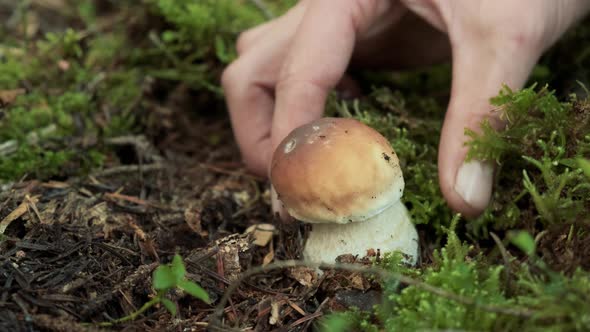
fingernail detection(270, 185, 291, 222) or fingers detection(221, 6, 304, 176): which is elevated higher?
fingers detection(221, 6, 304, 176)

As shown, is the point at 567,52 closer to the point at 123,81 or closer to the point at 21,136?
the point at 123,81

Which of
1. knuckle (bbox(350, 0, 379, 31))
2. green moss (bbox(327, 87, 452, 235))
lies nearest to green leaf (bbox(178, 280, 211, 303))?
green moss (bbox(327, 87, 452, 235))

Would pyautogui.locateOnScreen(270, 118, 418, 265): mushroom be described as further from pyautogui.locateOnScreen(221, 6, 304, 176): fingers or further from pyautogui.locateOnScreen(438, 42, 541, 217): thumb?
pyautogui.locateOnScreen(221, 6, 304, 176): fingers

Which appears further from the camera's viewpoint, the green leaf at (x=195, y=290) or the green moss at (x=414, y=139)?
the green moss at (x=414, y=139)

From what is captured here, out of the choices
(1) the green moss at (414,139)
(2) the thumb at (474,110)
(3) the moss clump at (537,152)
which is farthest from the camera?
(1) the green moss at (414,139)

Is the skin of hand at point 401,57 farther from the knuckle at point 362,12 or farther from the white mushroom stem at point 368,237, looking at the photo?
the white mushroom stem at point 368,237

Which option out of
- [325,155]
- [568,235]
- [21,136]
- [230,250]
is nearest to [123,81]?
[21,136]

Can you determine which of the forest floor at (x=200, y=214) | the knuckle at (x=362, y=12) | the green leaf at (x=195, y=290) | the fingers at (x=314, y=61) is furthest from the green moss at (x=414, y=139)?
the green leaf at (x=195, y=290)
